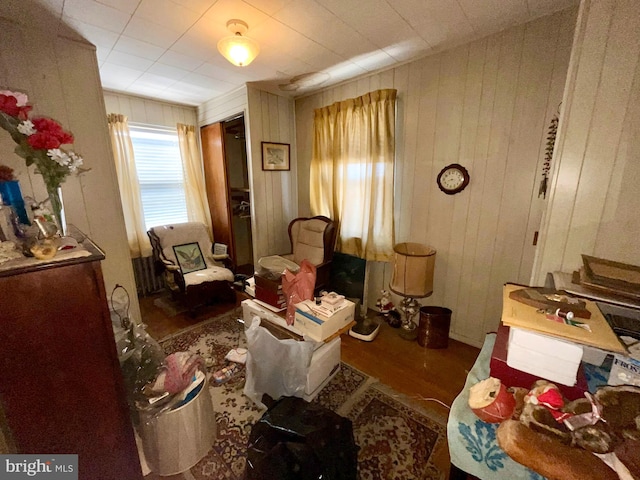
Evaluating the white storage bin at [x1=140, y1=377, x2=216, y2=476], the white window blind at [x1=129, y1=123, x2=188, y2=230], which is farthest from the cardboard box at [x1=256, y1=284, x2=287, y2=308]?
the white window blind at [x1=129, y1=123, x2=188, y2=230]

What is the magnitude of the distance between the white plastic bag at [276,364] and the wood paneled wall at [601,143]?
1.40 m

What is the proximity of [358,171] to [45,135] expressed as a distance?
85.3 inches

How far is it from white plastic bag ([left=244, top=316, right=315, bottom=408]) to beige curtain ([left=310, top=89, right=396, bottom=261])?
1374mm

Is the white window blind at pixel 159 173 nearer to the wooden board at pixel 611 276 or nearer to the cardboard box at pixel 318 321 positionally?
the cardboard box at pixel 318 321

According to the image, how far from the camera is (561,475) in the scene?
0.53 meters

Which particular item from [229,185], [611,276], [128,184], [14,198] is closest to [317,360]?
[611,276]

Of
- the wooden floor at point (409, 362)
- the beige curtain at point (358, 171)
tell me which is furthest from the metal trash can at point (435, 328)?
the beige curtain at point (358, 171)

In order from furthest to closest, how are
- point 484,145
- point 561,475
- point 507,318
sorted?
point 484,145, point 507,318, point 561,475

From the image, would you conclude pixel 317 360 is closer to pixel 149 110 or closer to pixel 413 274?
pixel 413 274

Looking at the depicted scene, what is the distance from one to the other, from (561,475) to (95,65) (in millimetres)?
3003

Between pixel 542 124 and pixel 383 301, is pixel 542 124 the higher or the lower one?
the higher one

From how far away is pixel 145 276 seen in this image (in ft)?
10.5

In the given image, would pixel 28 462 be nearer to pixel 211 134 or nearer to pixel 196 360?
pixel 196 360

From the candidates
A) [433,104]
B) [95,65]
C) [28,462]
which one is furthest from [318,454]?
[95,65]
